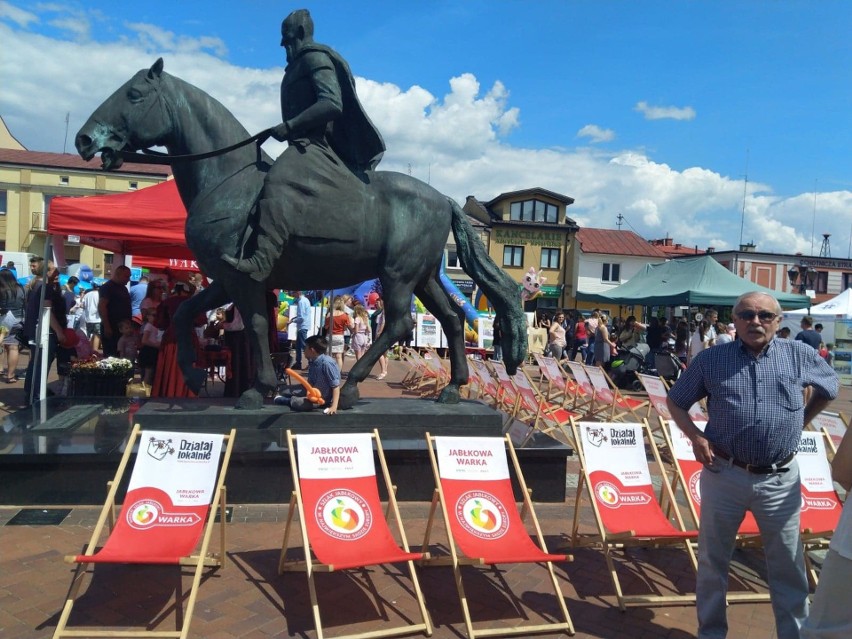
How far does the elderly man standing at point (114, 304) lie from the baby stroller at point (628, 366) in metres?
9.86

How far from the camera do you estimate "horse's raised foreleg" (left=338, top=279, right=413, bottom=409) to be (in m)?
5.58

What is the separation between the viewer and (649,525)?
4051 mm

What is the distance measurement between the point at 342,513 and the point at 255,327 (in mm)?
2111

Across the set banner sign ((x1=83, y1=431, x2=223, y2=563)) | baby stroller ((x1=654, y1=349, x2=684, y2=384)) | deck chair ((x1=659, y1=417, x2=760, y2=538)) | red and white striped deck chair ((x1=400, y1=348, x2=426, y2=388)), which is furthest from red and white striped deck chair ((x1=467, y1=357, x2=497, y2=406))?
banner sign ((x1=83, y1=431, x2=223, y2=563))

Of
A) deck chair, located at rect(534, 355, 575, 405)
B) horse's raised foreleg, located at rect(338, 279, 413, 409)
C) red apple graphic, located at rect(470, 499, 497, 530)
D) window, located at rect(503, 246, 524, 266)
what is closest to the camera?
red apple graphic, located at rect(470, 499, 497, 530)

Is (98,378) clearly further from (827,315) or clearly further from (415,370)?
(827,315)

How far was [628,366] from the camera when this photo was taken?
14.2m

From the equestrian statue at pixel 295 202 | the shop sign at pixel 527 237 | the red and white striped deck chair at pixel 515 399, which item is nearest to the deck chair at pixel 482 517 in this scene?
the equestrian statue at pixel 295 202

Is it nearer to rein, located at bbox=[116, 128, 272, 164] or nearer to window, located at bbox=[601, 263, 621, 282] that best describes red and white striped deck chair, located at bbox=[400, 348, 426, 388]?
rein, located at bbox=[116, 128, 272, 164]

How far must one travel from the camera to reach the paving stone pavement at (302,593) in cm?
334

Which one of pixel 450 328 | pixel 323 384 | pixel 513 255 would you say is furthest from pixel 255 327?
pixel 513 255

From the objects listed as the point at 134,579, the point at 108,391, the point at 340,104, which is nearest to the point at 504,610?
the point at 134,579

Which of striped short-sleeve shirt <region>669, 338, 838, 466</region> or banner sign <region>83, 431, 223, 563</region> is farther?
banner sign <region>83, 431, 223, 563</region>

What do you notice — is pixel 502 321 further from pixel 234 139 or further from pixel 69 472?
pixel 69 472
